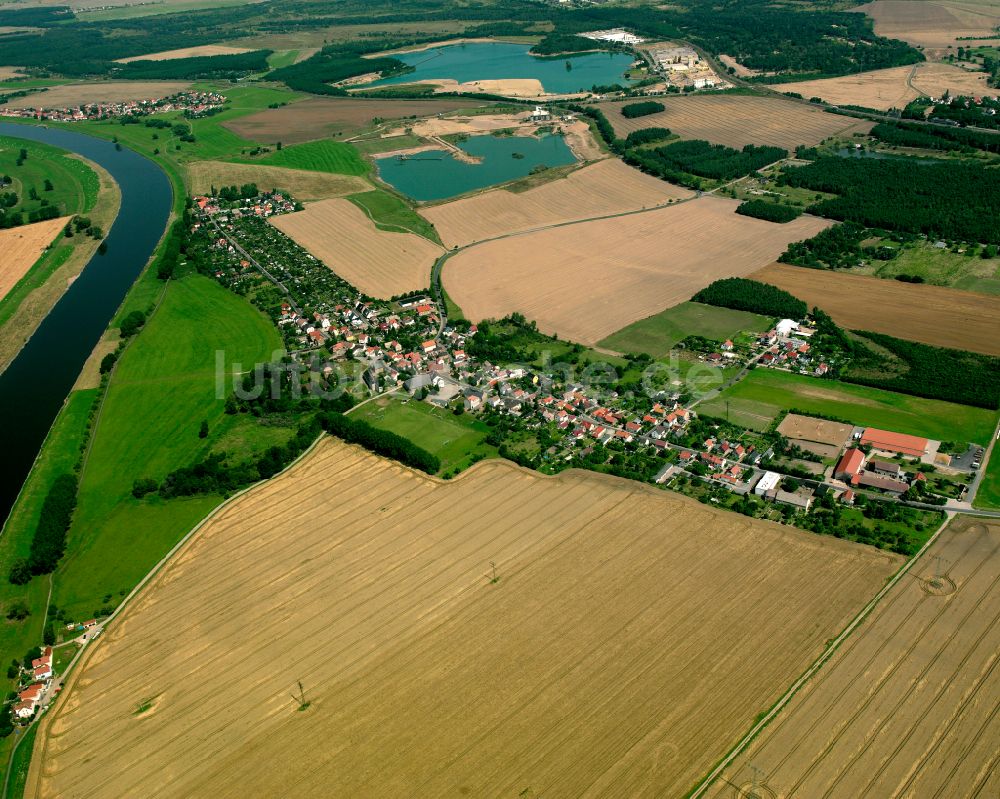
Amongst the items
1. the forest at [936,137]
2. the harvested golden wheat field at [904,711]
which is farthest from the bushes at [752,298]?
the forest at [936,137]

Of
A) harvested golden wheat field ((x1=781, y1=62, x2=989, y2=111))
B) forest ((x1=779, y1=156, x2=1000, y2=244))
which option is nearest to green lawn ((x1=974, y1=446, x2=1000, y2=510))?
forest ((x1=779, y1=156, x2=1000, y2=244))

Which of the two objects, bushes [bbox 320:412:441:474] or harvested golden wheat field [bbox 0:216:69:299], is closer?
bushes [bbox 320:412:441:474]

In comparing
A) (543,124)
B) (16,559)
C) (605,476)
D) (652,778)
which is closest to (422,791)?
(652,778)

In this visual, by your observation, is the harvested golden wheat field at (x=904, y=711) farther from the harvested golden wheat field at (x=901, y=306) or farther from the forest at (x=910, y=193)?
the forest at (x=910, y=193)

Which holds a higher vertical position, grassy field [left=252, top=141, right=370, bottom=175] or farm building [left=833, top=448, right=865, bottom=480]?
grassy field [left=252, top=141, right=370, bottom=175]

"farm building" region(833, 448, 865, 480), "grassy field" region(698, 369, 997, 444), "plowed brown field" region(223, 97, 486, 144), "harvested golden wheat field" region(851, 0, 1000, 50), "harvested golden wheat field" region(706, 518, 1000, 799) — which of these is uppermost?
"harvested golden wheat field" region(851, 0, 1000, 50)

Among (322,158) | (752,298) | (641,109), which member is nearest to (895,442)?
(752,298)

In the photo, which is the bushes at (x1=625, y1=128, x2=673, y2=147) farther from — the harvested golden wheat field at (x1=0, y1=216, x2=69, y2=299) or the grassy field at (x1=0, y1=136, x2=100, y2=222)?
the harvested golden wheat field at (x1=0, y1=216, x2=69, y2=299)

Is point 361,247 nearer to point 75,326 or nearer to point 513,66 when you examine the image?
point 75,326
